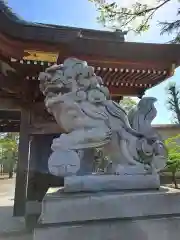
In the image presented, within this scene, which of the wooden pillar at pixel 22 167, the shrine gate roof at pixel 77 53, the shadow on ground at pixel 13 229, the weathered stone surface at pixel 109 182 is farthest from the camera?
the wooden pillar at pixel 22 167

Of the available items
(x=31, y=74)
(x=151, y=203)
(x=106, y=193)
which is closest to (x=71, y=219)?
(x=106, y=193)

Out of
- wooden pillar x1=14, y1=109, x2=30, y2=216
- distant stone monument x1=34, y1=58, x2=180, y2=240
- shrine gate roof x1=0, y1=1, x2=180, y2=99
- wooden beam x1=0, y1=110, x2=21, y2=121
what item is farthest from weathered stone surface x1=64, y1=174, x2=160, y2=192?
wooden beam x1=0, y1=110, x2=21, y2=121

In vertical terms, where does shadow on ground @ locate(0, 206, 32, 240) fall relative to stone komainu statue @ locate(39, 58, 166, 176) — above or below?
below

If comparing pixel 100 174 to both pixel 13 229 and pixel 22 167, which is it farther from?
pixel 22 167

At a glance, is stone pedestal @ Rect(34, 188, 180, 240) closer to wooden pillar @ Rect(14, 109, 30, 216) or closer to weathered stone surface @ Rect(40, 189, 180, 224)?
weathered stone surface @ Rect(40, 189, 180, 224)

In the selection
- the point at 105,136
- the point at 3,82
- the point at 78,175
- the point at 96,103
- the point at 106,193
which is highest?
the point at 3,82

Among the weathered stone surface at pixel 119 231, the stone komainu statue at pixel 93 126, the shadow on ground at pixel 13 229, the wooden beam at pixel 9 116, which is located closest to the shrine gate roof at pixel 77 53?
the stone komainu statue at pixel 93 126

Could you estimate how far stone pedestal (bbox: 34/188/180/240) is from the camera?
1.80 meters

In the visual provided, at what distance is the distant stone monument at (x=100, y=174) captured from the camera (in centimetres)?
184

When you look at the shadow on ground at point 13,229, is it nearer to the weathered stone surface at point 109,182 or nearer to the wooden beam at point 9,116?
the weathered stone surface at point 109,182

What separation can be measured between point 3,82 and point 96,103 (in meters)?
3.09

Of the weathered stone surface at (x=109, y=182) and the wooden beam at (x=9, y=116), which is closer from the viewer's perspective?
the weathered stone surface at (x=109, y=182)

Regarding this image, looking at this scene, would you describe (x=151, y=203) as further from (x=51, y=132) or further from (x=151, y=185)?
(x=51, y=132)

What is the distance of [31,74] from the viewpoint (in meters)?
4.58
